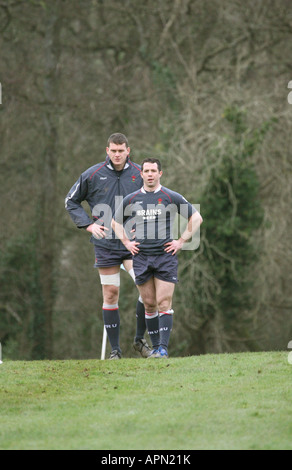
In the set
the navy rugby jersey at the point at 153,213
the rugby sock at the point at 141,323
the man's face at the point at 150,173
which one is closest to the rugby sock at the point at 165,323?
the navy rugby jersey at the point at 153,213

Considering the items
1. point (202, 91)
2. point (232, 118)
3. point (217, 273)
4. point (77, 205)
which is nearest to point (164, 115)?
point (202, 91)

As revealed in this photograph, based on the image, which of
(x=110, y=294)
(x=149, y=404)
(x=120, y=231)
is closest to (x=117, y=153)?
(x=120, y=231)

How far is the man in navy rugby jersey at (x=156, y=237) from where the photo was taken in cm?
792

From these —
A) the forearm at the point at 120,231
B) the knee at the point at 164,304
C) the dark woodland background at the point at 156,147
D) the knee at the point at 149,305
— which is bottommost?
the knee at the point at 164,304

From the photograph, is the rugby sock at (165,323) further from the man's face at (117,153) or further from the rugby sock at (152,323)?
the man's face at (117,153)

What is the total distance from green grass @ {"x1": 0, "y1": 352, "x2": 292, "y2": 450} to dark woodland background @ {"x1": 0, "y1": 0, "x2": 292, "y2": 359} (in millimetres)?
8444

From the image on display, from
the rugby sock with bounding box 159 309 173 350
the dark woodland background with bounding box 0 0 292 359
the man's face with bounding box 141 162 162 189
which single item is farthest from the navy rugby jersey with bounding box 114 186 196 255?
the dark woodland background with bounding box 0 0 292 359

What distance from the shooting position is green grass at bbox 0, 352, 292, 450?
16.0 ft

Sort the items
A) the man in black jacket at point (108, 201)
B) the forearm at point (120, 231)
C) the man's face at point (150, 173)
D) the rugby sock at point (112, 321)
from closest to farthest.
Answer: the man's face at point (150, 173) → the forearm at point (120, 231) → the man in black jacket at point (108, 201) → the rugby sock at point (112, 321)

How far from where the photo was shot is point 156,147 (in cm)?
1716

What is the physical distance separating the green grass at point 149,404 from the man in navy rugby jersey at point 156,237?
0.67m

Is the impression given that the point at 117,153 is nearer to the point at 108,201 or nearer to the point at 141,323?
the point at 108,201

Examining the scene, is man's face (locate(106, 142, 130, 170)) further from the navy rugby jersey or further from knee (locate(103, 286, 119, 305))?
knee (locate(103, 286, 119, 305))

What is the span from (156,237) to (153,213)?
24cm
